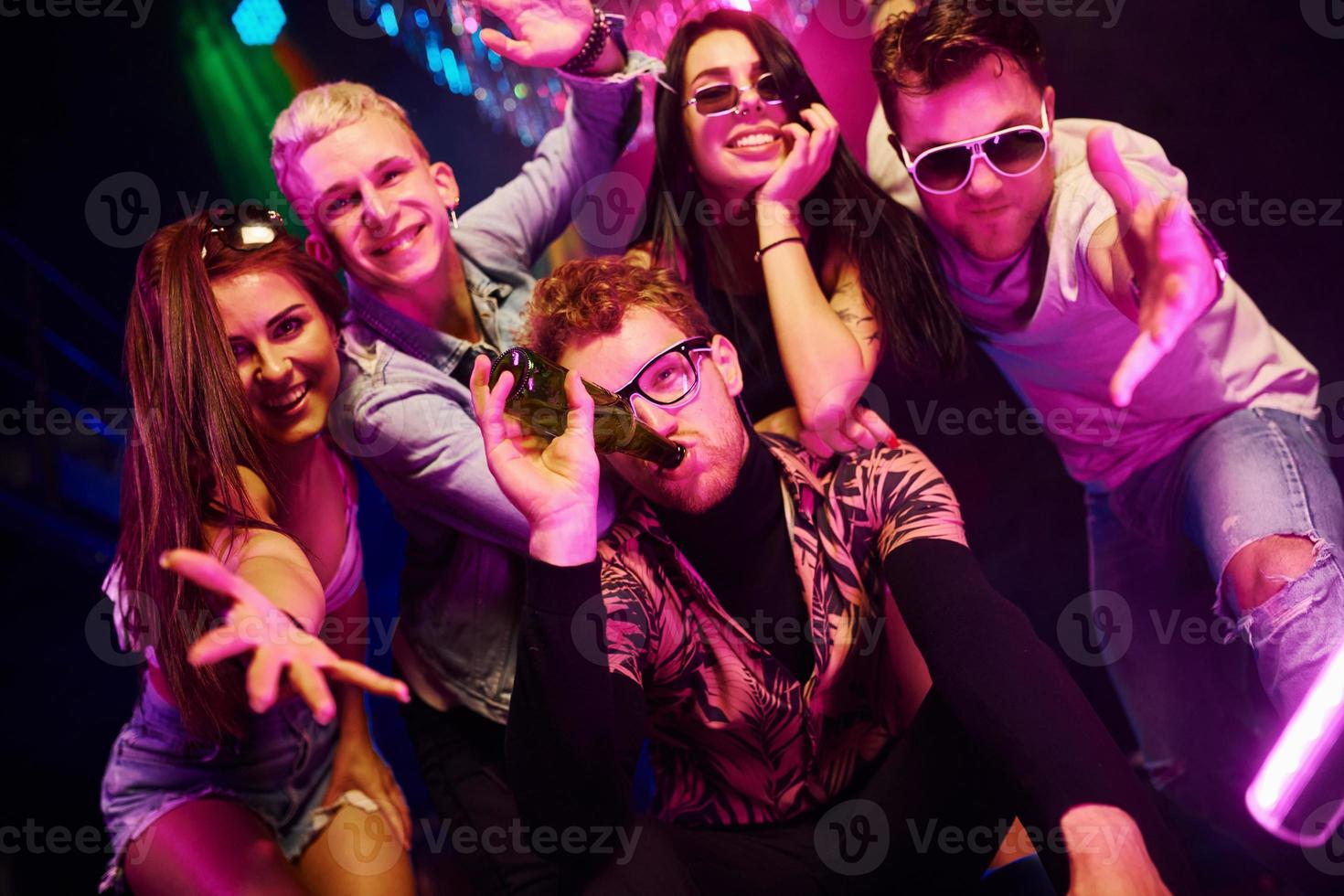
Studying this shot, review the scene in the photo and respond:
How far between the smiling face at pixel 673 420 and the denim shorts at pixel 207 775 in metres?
1.11

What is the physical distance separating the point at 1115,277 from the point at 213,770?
90.4 inches

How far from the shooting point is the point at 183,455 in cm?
199

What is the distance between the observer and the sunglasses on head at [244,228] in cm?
219

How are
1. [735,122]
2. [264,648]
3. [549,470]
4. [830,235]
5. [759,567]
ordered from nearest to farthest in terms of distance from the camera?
[264,648] < [549,470] < [759,567] < [735,122] < [830,235]

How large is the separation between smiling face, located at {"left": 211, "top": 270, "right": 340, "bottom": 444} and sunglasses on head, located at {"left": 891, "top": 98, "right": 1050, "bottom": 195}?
4.76 ft

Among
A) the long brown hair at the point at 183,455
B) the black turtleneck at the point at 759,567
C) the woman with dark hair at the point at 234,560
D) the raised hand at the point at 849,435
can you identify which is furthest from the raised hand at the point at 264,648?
the raised hand at the point at 849,435

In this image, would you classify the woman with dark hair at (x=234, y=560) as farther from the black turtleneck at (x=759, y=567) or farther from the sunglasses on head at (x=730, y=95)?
the sunglasses on head at (x=730, y=95)

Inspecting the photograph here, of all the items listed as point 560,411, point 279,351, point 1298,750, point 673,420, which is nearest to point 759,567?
point 673,420

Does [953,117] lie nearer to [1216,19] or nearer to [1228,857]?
[1216,19]

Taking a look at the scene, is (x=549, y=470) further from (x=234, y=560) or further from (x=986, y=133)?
(x=986, y=133)

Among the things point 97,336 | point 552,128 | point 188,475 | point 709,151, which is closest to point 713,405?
point 709,151

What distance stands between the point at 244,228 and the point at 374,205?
0.29 meters

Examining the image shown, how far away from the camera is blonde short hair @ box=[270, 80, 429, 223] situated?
7.55ft

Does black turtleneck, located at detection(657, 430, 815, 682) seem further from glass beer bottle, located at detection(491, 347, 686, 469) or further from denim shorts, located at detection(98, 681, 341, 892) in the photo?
denim shorts, located at detection(98, 681, 341, 892)
